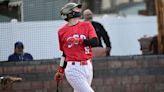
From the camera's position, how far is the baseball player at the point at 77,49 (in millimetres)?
8492

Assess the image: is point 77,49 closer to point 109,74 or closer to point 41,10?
point 109,74

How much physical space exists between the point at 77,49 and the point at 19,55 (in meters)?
2.98

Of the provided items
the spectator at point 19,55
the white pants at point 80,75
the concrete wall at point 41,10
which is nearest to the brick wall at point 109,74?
the spectator at point 19,55

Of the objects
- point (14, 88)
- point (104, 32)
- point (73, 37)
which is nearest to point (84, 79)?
point (73, 37)

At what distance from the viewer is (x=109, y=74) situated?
37.7 ft

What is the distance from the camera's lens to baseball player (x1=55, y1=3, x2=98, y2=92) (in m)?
8.49

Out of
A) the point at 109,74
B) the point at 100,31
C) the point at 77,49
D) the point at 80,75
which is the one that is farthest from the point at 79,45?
the point at 100,31

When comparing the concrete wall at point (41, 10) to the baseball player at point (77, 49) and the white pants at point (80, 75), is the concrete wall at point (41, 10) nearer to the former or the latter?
the baseball player at point (77, 49)

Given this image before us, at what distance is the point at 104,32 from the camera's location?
12.2m

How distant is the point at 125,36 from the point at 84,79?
14.7 feet

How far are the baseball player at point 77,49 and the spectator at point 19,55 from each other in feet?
8.71

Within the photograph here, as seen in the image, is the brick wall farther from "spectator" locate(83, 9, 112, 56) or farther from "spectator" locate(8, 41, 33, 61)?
"spectator" locate(83, 9, 112, 56)

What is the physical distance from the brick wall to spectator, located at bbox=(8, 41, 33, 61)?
15 cm

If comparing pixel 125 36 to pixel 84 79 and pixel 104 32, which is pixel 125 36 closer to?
pixel 104 32
